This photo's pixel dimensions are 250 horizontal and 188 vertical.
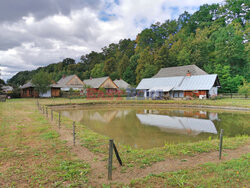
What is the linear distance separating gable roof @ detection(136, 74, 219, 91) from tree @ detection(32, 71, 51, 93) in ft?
63.7

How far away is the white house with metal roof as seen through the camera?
27362 millimetres

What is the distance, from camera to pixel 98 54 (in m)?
81.1

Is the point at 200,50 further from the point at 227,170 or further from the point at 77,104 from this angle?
the point at 227,170

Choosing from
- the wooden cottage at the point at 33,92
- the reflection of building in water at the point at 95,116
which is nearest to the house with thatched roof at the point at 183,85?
the reflection of building in water at the point at 95,116

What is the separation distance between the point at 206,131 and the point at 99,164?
7396mm

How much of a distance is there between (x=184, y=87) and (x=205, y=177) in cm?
2726

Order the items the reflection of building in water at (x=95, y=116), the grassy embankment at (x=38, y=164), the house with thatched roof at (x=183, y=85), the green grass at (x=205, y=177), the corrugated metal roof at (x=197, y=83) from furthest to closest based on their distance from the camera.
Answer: the house with thatched roof at (x=183, y=85) < the corrugated metal roof at (x=197, y=83) < the reflection of building in water at (x=95, y=116) < the grassy embankment at (x=38, y=164) < the green grass at (x=205, y=177)

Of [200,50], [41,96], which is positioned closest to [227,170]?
[41,96]

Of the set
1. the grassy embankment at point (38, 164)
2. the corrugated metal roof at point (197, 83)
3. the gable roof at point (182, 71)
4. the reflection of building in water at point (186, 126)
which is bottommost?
the reflection of building in water at point (186, 126)

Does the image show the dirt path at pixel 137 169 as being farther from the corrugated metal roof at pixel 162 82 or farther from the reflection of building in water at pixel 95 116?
the corrugated metal roof at pixel 162 82

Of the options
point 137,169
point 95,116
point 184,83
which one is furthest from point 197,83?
point 137,169

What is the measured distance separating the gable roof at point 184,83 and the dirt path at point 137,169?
77.3 feet

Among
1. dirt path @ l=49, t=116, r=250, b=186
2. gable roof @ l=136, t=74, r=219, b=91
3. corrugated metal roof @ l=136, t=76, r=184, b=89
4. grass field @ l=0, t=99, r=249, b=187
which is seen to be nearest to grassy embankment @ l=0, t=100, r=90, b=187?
grass field @ l=0, t=99, r=249, b=187

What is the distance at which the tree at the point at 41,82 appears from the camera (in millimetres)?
31797
